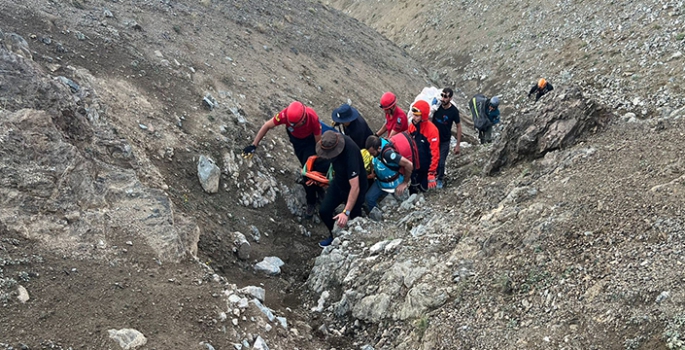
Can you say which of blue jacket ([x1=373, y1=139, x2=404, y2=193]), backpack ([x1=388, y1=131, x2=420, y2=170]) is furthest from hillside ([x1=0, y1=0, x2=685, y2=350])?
backpack ([x1=388, y1=131, x2=420, y2=170])

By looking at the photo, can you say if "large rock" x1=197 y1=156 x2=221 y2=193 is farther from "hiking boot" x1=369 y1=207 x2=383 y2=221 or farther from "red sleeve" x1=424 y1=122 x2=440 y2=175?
"red sleeve" x1=424 y1=122 x2=440 y2=175

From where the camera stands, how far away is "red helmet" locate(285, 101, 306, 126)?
680cm

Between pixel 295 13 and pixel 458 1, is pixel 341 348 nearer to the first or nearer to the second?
pixel 295 13

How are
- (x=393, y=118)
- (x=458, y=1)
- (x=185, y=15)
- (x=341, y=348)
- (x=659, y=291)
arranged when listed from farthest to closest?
(x=458, y=1) < (x=185, y=15) < (x=393, y=118) < (x=341, y=348) < (x=659, y=291)

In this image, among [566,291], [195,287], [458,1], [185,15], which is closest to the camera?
[566,291]

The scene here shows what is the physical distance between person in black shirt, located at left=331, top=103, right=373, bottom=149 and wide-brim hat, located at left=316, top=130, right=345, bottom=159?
122 centimetres

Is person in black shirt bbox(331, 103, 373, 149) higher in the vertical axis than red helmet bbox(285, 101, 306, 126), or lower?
lower

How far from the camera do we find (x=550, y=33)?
18.2 m

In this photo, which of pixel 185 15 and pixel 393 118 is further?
pixel 185 15

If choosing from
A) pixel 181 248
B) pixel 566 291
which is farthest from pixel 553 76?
pixel 181 248

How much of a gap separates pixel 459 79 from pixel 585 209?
15.7 m

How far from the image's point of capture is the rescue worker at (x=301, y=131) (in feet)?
22.5

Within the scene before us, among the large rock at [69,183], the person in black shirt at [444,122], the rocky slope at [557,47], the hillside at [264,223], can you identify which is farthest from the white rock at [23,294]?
the rocky slope at [557,47]

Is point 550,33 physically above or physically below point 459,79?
above
